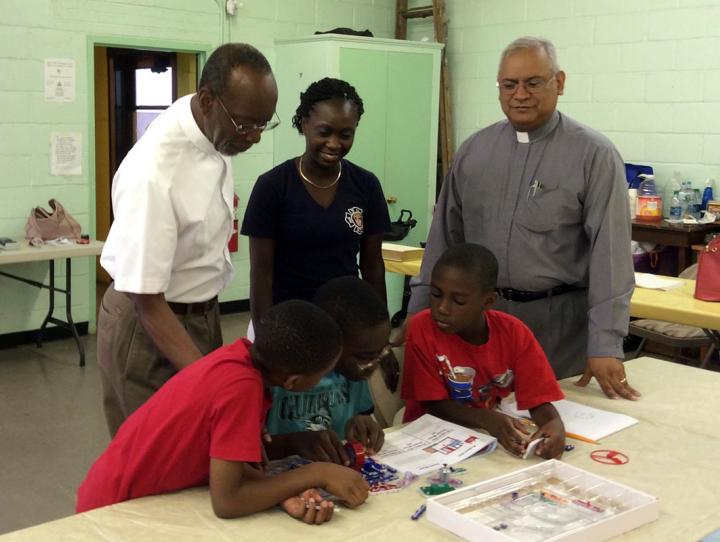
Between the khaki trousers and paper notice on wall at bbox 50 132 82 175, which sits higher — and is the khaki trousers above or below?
below

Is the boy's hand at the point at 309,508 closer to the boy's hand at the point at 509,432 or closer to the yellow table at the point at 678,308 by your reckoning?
the boy's hand at the point at 509,432

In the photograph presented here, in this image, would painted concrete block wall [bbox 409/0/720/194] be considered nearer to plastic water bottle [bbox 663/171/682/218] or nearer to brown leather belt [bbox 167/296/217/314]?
plastic water bottle [bbox 663/171/682/218]

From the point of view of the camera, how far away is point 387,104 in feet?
22.2

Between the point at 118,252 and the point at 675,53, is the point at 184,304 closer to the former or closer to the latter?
the point at 118,252

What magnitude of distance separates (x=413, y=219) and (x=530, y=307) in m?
4.41

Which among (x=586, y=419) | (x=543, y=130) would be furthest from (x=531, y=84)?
(x=586, y=419)

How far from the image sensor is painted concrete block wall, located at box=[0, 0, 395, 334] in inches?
216

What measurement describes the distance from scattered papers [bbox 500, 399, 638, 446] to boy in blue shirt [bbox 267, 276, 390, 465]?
419mm

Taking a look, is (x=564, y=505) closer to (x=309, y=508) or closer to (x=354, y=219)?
(x=309, y=508)

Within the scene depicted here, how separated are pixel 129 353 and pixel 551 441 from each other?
102 cm

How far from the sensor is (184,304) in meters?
2.15

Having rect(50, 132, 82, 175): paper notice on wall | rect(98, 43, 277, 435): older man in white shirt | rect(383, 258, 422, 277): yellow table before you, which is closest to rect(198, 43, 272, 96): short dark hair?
rect(98, 43, 277, 435): older man in white shirt

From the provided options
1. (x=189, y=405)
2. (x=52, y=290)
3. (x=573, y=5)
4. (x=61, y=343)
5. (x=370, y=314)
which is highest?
(x=573, y=5)

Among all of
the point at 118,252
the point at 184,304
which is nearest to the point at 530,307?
the point at 184,304
